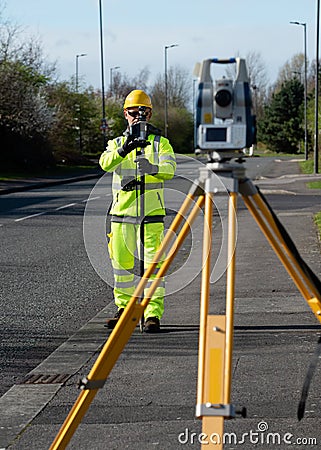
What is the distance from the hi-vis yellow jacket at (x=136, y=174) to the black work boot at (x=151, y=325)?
→ 0.85m

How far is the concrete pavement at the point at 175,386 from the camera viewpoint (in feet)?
16.9

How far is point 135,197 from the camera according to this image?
7812 mm

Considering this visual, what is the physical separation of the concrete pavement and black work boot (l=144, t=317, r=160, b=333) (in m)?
0.08

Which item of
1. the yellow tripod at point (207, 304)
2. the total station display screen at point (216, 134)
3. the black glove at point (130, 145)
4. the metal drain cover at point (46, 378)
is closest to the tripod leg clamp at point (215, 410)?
the yellow tripod at point (207, 304)

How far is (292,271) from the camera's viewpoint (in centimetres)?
424

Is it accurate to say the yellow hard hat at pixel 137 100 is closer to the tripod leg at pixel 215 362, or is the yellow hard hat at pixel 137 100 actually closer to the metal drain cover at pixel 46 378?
the metal drain cover at pixel 46 378

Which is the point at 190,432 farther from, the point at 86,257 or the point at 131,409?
the point at 86,257

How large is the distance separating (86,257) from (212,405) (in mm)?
9955

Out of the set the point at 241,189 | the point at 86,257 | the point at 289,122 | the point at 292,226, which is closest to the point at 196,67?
the point at 241,189

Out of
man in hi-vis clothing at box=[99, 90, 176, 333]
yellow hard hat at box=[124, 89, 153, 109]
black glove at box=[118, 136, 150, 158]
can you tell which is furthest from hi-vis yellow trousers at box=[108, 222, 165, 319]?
yellow hard hat at box=[124, 89, 153, 109]

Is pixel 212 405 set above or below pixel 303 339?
above

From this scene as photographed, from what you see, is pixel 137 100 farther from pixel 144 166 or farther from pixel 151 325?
pixel 151 325

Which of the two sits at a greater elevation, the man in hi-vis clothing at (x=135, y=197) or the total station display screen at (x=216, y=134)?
the total station display screen at (x=216, y=134)

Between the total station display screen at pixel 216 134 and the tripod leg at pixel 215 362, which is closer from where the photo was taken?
the tripod leg at pixel 215 362
